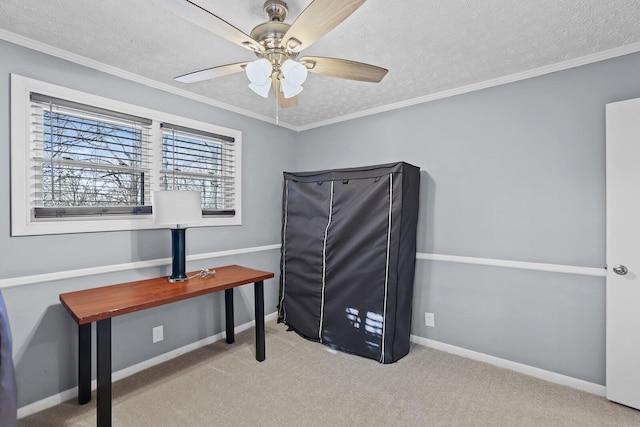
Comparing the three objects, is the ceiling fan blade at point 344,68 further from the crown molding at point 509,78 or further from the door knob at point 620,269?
the door knob at point 620,269

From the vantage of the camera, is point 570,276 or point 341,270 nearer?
point 570,276

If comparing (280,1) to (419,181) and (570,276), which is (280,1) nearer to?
(419,181)

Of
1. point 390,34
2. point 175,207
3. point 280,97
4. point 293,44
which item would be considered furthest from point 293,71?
point 175,207

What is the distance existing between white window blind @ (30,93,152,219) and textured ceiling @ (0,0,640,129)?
1.31ft

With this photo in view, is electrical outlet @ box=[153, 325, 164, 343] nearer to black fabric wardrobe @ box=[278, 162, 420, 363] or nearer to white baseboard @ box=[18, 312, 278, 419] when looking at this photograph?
white baseboard @ box=[18, 312, 278, 419]

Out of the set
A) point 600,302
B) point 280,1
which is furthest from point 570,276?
point 280,1

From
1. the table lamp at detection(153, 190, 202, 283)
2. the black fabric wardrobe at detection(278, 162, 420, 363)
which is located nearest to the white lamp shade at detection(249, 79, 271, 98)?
the table lamp at detection(153, 190, 202, 283)

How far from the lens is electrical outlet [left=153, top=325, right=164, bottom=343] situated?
8.18ft

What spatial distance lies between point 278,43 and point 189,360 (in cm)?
248

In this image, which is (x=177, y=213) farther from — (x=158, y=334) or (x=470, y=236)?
(x=470, y=236)

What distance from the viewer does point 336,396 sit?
6.82 feet

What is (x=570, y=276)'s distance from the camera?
2.18 metres

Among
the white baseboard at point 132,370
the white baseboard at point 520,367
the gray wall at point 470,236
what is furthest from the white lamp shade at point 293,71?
the white baseboard at point 520,367

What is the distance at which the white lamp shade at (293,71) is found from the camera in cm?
143
